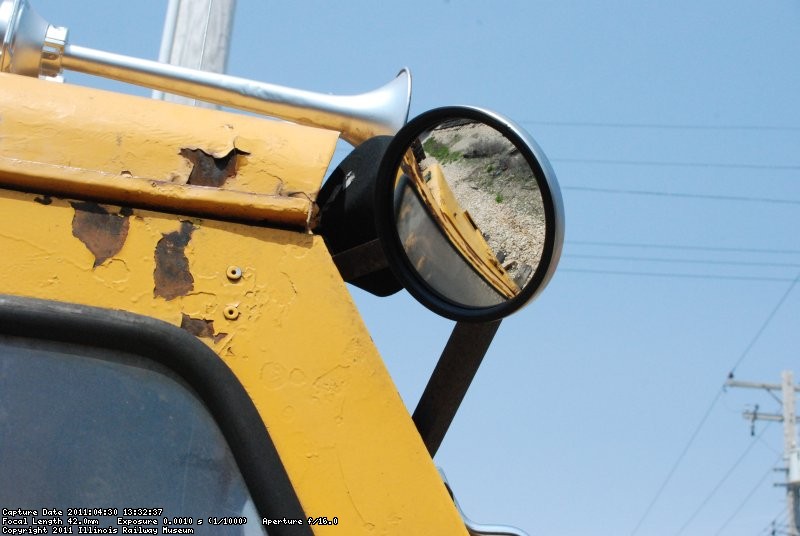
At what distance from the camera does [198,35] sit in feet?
9.73

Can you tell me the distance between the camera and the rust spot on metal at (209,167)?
1.27 metres

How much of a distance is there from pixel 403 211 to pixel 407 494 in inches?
14.1

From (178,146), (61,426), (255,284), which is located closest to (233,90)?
(178,146)

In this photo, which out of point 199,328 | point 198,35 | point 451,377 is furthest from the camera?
point 198,35

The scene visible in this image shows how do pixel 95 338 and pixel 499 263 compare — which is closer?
pixel 95 338

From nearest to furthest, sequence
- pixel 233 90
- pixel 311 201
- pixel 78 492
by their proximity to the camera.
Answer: pixel 78 492, pixel 311 201, pixel 233 90

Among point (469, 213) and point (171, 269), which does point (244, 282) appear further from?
point (469, 213)

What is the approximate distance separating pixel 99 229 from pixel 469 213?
0.45 metres

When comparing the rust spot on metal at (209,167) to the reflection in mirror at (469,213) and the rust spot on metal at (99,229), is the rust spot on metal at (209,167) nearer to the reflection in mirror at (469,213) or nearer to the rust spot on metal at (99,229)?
the rust spot on metal at (99,229)

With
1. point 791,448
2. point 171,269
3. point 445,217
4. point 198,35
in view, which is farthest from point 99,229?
point 791,448

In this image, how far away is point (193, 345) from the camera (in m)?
1.19

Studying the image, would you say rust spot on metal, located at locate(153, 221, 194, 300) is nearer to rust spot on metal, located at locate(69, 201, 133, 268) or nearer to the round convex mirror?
rust spot on metal, located at locate(69, 201, 133, 268)

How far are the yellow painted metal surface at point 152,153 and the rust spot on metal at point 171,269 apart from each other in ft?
0.15

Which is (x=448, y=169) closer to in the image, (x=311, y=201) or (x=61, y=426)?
(x=311, y=201)
